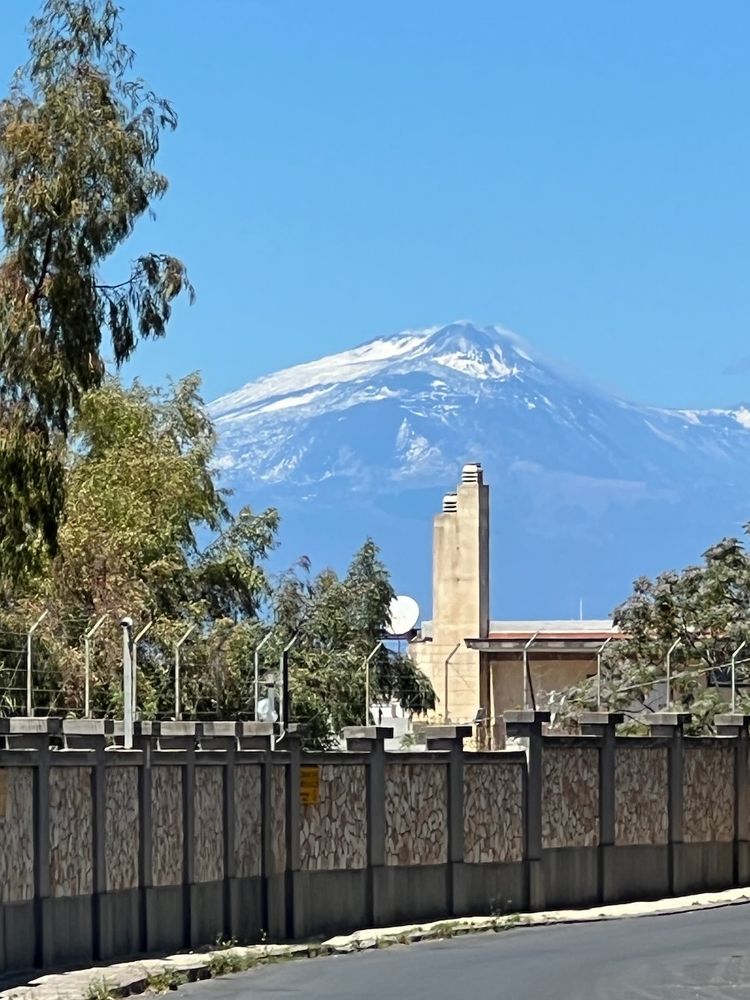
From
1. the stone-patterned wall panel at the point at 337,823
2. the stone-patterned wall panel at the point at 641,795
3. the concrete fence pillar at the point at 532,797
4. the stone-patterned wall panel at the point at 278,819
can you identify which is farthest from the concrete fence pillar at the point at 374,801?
the stone-patterned wall panel at the point at 641,795

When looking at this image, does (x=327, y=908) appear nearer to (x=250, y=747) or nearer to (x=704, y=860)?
(x=250, y=747)

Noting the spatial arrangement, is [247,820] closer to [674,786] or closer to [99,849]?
[99,849]

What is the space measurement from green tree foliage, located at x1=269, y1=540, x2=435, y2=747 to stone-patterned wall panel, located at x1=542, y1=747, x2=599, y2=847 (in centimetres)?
1354

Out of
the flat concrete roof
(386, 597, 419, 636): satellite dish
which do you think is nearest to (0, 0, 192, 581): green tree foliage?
the flat concrete roof

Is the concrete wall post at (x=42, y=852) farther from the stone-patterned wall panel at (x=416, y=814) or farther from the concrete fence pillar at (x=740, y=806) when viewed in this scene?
the concrete fence pillar at (x=740, y=806)

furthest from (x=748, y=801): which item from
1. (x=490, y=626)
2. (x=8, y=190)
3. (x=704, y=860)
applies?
(x=490, y=626)

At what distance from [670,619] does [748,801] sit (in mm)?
21968

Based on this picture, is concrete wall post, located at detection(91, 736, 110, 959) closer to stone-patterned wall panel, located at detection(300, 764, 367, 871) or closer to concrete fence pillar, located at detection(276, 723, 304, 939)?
concrete fence pillar, located at detection(276, 723, 304, 939)

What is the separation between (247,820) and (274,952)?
1976mm

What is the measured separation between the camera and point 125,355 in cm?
3497

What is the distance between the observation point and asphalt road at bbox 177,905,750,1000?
1992 centimetres

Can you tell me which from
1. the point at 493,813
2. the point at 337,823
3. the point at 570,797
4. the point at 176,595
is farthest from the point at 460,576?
the point at 337,823

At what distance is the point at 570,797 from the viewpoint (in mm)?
31719

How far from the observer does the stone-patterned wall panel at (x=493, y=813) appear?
30.1 metres
